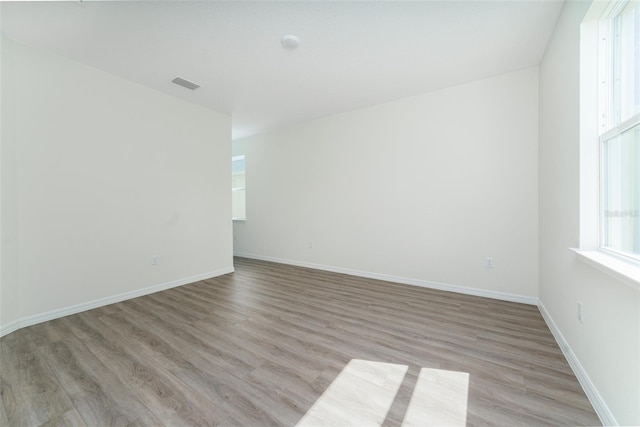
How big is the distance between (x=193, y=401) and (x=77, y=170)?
2.74 meters

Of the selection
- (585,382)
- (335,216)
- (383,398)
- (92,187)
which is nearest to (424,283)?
(335,216)

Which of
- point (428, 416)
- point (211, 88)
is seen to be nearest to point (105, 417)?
point (428, 416)

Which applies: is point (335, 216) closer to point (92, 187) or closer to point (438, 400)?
point (438, 400)

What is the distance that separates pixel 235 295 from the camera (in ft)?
10.4

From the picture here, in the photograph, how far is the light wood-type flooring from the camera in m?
1.35

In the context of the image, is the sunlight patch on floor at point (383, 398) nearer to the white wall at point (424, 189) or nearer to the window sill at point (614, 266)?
the window sill at point (614, 266)

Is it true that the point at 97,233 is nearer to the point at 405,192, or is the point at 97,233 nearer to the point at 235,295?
the point at 235,295

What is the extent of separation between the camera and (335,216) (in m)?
4.32

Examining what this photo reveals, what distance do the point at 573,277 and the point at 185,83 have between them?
14.0 feet

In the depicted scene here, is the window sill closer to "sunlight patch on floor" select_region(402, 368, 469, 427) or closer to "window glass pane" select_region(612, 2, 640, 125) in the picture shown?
"window glass pane" select_region(612, 2, 640, 125)

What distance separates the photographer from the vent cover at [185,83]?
306cm

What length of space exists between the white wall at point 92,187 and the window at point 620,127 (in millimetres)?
4317

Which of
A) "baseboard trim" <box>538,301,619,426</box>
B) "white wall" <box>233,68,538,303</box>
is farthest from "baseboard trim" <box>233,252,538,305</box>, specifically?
"baseboard trim" <box>538,301,619,426</box>

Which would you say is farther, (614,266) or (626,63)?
(626,63)
